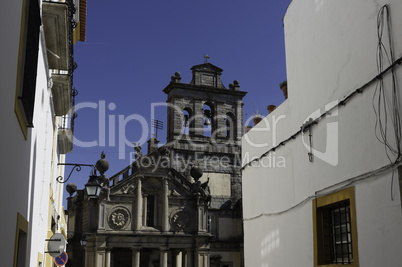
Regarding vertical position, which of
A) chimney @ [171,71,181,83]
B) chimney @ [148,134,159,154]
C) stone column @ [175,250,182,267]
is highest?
chimney @ [171,71,181,83]

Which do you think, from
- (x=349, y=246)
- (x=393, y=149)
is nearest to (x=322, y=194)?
(x=349, y=246)

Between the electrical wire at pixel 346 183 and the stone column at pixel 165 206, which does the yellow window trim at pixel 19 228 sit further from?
the stone column at pixel 165 206

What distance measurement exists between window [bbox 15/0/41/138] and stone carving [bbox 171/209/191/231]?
26164 millimetres

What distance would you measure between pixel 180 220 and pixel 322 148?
24285 mm

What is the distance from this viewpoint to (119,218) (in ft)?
99.1

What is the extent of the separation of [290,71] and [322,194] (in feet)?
9.21

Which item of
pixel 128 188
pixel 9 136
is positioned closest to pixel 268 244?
pixel 9 136

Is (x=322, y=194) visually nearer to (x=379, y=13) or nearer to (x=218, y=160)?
(x=379, y=13)

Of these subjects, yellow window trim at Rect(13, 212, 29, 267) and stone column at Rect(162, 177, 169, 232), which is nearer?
yellow window trim at Rect(13, 212, 29, 267)

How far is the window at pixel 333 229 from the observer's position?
24.1 ft

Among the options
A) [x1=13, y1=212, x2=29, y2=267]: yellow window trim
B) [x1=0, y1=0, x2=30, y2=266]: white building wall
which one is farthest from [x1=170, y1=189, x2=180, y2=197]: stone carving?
[x1=0, y1=0, x2=30, y2=266]: white building wall

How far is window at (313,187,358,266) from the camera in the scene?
734 cm

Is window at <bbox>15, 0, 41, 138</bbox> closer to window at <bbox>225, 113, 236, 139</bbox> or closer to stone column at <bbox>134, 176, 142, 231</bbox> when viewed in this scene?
stone column at <bbox>134, 176, 142, 231</bbox>

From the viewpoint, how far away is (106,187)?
29766 millimetres
